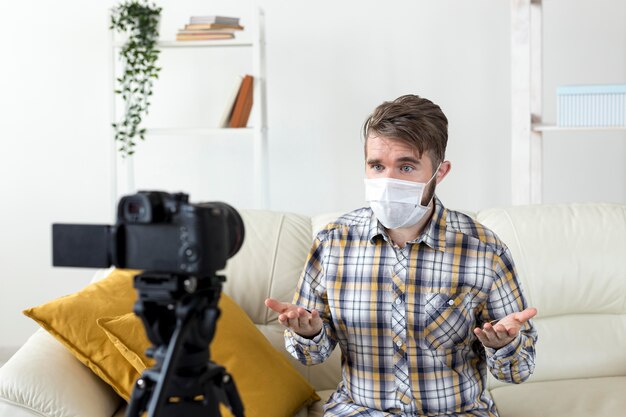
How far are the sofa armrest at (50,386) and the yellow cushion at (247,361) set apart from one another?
88 millimetres

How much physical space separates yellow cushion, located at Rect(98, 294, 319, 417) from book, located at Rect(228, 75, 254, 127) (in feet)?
4.02

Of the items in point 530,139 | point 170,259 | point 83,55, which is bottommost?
point 170,259

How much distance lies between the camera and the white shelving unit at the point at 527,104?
2.92 m

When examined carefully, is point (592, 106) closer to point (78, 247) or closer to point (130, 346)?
point (130, 346)

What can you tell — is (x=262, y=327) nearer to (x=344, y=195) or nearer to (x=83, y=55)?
(x=344, y=195)

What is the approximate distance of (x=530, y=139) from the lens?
2.99 metres

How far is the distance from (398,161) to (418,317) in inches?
12.8

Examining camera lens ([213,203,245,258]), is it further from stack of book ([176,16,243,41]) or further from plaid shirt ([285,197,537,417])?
stack of book ([176,16,243,41])

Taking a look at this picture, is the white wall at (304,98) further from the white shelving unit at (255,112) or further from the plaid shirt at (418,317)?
the plaid shirt at (418,317)

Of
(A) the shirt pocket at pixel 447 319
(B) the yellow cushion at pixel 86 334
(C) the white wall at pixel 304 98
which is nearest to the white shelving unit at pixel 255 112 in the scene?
(C) the white wall at pixel 304 98

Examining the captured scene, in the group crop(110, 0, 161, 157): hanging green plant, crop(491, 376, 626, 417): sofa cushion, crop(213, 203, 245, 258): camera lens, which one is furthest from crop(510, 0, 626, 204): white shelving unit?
crop(213, 203, 245, 258): camera lens

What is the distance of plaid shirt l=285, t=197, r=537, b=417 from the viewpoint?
1815 millimetres

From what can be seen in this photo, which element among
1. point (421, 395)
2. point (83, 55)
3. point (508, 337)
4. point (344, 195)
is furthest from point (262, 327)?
point (83, 55)

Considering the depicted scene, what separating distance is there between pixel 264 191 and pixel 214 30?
0.66m
